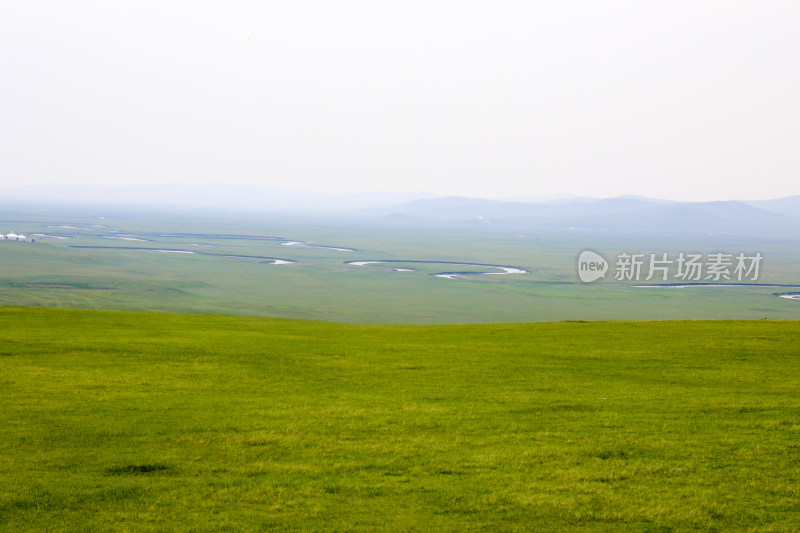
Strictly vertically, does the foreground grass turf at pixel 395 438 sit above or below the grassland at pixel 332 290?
above

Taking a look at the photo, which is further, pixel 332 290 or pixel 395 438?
pixel 332 290

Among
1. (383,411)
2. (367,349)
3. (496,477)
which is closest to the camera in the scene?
(496,477)

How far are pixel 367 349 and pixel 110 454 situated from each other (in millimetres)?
11392

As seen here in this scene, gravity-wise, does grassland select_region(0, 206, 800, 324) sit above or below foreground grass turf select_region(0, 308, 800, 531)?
below

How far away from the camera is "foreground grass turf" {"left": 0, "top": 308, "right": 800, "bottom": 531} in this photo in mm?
8828

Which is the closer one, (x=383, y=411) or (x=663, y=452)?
(x=663, y=452)

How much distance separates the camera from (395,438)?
11.8 metres

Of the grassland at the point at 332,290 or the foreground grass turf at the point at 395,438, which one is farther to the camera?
the grassland at the point at 332,290

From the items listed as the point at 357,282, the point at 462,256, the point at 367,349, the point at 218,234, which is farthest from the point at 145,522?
the point at 218,234

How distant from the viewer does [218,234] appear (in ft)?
607

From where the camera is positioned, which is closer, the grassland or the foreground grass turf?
the foreground grass turf

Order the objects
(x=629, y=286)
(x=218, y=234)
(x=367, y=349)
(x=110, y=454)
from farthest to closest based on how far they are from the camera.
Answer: (x=218, y=234)
(x=629, y=286)
(x=367, y=349)
(x=110, y=454)

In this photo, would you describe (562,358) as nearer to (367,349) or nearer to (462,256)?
(367,349)

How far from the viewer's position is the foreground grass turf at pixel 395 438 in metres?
8.83
